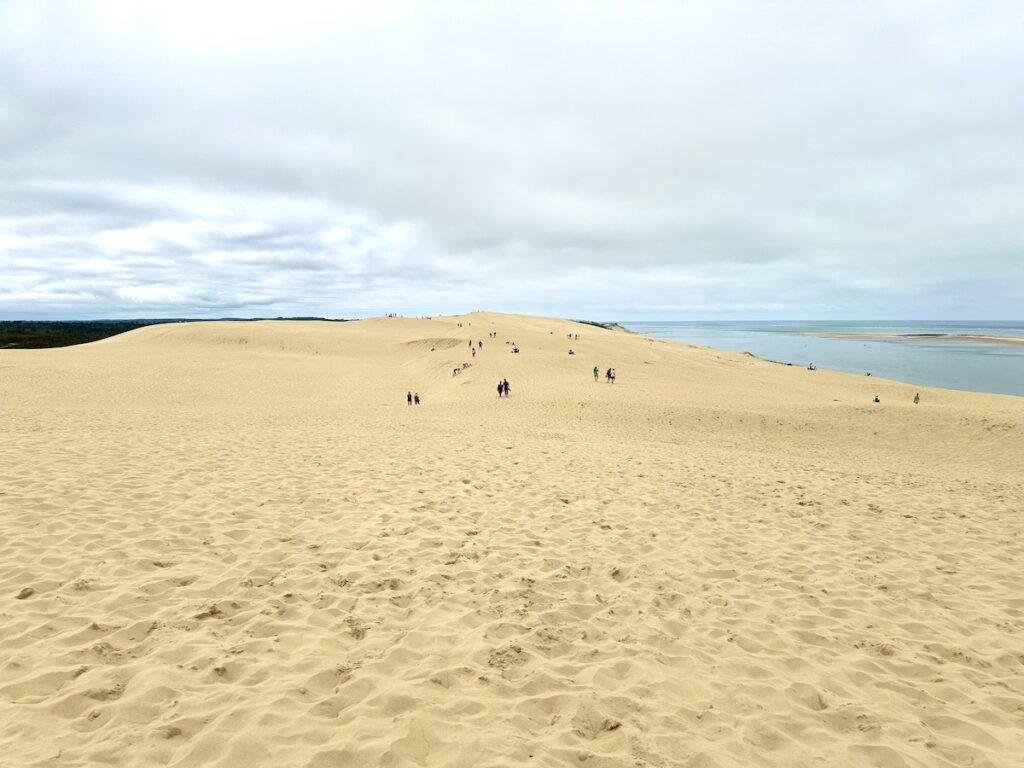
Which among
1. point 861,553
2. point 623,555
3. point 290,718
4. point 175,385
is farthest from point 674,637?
point 175,385

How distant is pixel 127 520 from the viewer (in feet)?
25.6

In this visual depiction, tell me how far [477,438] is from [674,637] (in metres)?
11.9

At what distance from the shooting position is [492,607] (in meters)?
6.00

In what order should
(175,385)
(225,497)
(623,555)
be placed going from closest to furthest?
1. (623,555)
2. (225,497)
3. (175,385)

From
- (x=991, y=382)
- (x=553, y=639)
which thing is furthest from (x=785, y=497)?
(x=991, y=382)

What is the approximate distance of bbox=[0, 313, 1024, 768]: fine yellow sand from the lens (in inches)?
161

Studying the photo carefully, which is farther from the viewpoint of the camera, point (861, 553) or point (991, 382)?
point (991, 382)

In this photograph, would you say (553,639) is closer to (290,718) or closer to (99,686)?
(290,718)

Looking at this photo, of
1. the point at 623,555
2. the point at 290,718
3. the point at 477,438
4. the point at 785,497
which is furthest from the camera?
the point at 477,438

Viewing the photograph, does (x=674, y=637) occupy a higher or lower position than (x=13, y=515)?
lower

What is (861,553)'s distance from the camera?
809cm

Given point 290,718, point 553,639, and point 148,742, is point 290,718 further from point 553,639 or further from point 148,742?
point 553,639

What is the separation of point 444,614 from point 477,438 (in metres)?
11.4

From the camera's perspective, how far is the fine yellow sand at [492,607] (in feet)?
13.4
